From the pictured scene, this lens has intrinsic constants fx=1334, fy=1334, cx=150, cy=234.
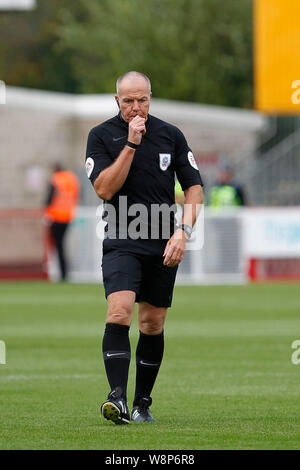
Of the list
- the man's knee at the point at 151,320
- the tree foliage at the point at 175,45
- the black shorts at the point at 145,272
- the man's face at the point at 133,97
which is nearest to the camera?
the man's face at the point at 133,97

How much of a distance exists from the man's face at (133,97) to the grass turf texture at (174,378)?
1.82 metres

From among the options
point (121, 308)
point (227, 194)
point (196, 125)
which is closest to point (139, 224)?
point (121, 308)

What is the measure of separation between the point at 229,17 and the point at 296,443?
138ft

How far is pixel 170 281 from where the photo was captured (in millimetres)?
8008

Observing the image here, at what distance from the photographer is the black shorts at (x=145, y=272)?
7875 millimetres

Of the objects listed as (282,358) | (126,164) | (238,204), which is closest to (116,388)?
(126,164)

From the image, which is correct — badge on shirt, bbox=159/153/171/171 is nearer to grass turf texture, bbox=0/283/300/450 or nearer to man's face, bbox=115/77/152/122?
man's face, bbox=115/77/152/122

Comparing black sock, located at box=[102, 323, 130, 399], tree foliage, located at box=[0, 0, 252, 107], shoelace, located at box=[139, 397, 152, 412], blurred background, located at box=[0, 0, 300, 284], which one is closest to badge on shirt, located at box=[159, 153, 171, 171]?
black sock, located at box=[102, 323, 130, 399]

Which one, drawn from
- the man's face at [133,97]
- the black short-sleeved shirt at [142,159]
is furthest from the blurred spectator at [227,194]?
the man's face at [133,97]

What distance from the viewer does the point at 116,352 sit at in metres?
7.80

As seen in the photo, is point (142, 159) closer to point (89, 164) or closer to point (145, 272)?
point (89, 164)

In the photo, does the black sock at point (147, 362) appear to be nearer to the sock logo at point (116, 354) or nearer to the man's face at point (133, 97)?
the sock logo at point (116, 354)

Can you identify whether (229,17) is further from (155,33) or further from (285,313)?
(285,313)

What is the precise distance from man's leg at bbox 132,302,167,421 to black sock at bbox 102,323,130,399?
304 millimetres
